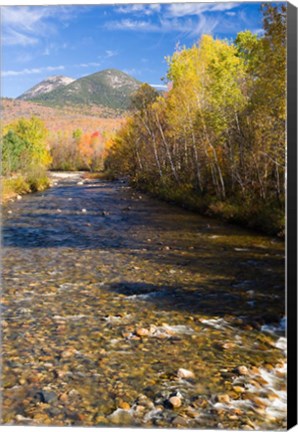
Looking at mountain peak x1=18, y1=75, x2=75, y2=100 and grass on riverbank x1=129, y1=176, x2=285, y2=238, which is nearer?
mountain peak x1=18, y1=75, x2=75, y2=100

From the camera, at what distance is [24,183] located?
413 cm

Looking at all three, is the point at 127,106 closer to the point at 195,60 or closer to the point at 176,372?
the point at 195,60

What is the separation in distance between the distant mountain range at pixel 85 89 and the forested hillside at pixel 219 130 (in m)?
0.15

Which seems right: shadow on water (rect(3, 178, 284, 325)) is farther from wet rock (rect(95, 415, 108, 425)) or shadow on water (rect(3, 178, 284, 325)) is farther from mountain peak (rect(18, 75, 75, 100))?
wet rock (rect(95, 415, 108, 425))

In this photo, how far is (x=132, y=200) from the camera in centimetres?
428

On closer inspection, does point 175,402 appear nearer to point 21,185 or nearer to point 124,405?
point 124,405

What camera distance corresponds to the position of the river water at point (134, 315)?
2.48 metres

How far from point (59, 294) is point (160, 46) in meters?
1.92

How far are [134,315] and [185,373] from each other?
0.84 metres

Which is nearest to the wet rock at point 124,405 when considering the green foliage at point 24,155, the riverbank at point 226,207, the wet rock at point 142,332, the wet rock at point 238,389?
the wet rock at point 238,389

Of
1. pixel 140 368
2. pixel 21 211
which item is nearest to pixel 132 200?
pixel 21 211

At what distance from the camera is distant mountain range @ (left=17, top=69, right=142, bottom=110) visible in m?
3.35

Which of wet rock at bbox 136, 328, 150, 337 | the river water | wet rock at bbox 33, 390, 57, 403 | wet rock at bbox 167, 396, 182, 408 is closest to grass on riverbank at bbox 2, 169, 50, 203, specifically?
the river water

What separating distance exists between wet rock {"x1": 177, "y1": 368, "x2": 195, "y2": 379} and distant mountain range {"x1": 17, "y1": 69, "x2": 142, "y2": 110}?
190 centimetres
